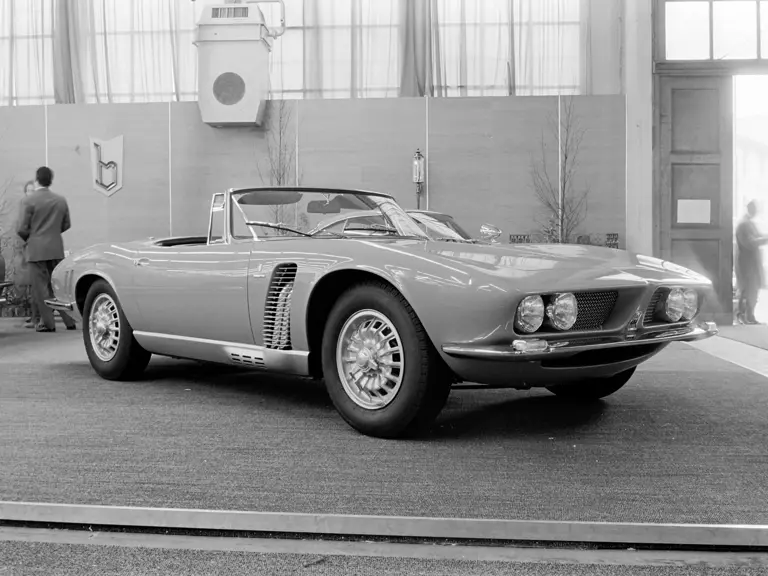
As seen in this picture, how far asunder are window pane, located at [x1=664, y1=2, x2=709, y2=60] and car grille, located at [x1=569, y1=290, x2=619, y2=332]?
24.7ft

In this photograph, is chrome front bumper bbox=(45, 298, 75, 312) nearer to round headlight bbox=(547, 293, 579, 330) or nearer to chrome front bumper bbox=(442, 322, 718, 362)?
chrome front bumper bbox=(442, 322, 718, 362)

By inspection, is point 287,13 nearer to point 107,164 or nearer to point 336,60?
point 336,60

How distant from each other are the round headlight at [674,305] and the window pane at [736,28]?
23.9ft

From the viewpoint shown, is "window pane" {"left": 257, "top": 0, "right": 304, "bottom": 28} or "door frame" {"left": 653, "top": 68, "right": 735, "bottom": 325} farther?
"window pane" {"left": 257, "top": 0, "right": 304, "bottom": 28}

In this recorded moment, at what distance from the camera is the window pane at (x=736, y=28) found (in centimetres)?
892

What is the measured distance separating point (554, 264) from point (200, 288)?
1695 mm

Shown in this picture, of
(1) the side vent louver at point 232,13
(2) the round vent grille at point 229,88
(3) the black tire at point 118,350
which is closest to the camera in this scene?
(3) the black tire at point 118,350

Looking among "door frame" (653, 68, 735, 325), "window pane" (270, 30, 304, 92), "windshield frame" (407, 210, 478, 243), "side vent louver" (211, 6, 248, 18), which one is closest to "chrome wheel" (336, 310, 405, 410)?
"windshield frame" (407, 210, 478, 243)

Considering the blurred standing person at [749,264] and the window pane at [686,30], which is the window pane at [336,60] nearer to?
the window pane at [686,30]

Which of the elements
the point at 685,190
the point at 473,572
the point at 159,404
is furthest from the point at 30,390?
the point at 685,190

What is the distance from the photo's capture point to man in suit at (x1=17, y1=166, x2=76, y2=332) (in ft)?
23.9

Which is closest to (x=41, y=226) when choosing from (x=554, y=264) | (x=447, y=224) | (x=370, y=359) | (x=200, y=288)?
(x=447, y=224)

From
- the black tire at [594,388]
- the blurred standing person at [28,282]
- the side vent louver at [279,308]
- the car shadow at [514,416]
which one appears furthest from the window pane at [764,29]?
the blurred standing person at [28,282]

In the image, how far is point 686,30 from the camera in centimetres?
901
